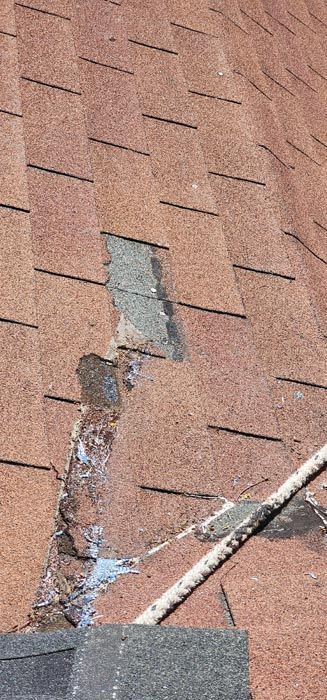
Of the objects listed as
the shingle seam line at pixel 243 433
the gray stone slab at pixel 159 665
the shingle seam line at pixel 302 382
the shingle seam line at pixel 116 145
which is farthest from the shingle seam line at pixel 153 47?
the gray stone slab at pixel 159 665

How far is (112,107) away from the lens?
4.60m

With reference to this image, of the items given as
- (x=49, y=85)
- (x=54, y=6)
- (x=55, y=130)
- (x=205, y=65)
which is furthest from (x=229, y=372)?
(x=54, y=6)

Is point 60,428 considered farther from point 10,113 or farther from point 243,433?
point 10,113

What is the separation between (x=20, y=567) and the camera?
2.74 m

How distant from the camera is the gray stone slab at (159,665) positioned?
221 cm

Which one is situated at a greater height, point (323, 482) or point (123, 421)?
point (323, 482)

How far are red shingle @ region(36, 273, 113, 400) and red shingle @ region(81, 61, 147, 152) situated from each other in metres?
0.96

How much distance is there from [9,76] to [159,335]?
1.46 m

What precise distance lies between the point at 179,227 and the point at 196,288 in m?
0.35

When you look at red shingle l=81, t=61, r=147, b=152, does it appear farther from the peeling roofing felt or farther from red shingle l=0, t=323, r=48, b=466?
red shingle l=0, t=323, r=48, b=466

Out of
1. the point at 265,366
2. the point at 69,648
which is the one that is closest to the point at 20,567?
the point at 69,648

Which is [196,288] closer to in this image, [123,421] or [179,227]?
[179,227]

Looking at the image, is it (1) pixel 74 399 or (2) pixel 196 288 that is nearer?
(1) pixel 74 399

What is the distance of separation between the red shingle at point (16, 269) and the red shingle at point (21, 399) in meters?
0.08
